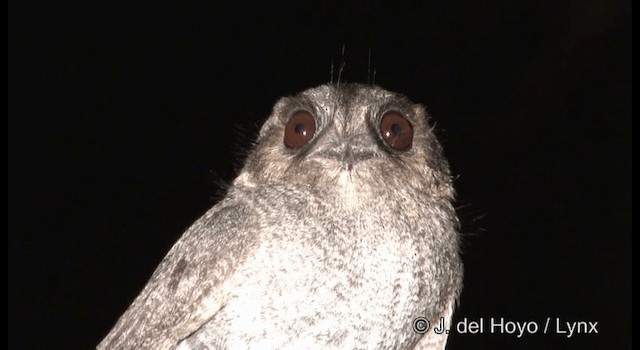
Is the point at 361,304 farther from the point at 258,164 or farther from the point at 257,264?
the point at 258,164

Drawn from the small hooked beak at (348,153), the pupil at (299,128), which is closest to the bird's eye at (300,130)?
the pupil at (299,128)

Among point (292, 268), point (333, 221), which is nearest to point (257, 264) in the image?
point (292, 268)

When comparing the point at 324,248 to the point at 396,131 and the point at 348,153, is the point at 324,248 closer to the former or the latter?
the point at 348,153

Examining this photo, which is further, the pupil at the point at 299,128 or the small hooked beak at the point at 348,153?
the pupil at the point at 299,128

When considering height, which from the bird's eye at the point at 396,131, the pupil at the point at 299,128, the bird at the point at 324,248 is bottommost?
the bird at the point at 324,248

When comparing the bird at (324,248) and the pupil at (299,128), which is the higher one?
the pupil at (299,128)

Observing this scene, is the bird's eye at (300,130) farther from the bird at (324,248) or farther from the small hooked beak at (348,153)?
the small hooked beak at (348,153)

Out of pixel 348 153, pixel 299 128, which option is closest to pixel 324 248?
pixel 348 153
